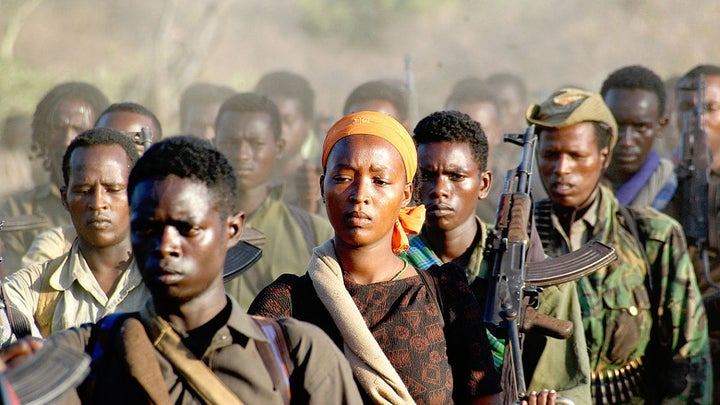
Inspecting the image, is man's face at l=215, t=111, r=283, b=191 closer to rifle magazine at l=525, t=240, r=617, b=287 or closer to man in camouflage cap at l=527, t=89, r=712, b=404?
man in camouflage cap at l=527, t=89, r=712, b=404

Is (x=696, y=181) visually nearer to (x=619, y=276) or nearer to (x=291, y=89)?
(x=619, y=276)

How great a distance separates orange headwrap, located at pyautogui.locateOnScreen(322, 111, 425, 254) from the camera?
165 inches

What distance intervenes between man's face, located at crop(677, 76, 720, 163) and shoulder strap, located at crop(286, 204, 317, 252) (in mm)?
3096

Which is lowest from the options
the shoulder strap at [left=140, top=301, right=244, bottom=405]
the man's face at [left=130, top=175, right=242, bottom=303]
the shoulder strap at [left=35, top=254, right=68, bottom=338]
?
the shoulder strap at [left=35, top=254, right=68, bottom=338]

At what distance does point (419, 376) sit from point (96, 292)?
5.78ft

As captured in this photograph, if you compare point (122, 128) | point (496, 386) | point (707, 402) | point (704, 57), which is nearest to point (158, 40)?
point (704, 57)

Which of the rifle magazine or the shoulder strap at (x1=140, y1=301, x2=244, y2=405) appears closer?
the shoulder strap at (x1=140, y1=301, x2=244, y2=405)

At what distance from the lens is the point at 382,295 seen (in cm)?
408

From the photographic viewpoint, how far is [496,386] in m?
3.99

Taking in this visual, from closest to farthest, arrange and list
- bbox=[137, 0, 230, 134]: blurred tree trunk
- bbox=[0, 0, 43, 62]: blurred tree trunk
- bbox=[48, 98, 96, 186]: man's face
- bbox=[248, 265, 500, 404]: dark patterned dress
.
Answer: bbox=[248, 265, 500, 404]: dark patterned dress → bbox=[48, 98, 96, 186]: man's face → bbox=[137, 0, 230, 134]: blurred tree trunk → bbox=[0, 0, 43, 62]: blurred tree trunk

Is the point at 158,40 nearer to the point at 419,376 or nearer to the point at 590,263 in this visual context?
the point at 590,263

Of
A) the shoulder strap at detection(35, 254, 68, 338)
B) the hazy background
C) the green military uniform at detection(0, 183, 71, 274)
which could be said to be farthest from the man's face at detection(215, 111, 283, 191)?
the hazy background

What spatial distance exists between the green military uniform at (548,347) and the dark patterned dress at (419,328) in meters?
0.92

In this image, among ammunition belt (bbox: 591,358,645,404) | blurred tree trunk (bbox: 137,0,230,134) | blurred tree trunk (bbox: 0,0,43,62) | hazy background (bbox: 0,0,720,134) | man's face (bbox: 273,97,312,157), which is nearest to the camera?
ammunition belt (bbox: 591,358,645,404)
